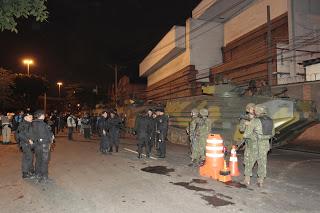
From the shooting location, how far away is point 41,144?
8.42 metres

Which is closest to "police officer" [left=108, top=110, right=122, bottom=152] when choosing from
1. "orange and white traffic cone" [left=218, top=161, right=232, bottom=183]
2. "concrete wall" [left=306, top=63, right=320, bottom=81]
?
"orange and white traffic cone" [left=218, top=161, right=232, bottom=183]

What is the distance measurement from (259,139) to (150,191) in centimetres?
252

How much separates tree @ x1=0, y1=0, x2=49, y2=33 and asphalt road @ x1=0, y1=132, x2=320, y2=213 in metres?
3.61

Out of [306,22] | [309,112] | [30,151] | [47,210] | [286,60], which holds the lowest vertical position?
[47,210]

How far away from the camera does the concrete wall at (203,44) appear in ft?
116

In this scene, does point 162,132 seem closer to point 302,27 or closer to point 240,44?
point 302,27

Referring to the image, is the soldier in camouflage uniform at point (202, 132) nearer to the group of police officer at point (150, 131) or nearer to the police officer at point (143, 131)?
the group of police officer at point (150, 131)

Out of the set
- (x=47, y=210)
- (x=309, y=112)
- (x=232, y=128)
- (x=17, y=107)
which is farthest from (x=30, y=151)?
(x=17, y=107)

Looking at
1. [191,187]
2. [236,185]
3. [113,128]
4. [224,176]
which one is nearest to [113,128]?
[113,128]

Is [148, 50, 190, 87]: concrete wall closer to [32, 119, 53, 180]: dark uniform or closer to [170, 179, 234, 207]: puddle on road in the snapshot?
[32, 119, 53, 180]: dark uniform

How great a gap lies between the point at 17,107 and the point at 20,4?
35.0 m

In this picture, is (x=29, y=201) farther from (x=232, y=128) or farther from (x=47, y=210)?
(x=232, y=128)

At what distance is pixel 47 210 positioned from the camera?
5910mm

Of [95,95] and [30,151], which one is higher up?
[95,95]
